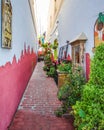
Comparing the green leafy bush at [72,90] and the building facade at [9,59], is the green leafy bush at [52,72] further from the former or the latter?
the green leafy bush at [72,90]

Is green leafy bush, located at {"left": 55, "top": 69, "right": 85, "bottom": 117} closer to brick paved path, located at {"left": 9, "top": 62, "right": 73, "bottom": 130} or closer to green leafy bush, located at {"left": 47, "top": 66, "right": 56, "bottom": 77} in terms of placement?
brick paved path, located at {"left": 9, "top": 62, "right": 73, "bottom": 130}

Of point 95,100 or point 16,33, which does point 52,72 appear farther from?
point 95,100

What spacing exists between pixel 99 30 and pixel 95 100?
1.28 m

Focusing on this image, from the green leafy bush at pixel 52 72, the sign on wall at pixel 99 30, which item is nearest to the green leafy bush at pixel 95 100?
the sign on wall at pixel 99 30

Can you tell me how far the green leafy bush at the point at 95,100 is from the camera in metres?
2.59

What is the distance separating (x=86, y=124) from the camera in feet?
8.68

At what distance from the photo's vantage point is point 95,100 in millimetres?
2652

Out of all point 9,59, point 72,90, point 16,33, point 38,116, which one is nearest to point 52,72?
point 16,33

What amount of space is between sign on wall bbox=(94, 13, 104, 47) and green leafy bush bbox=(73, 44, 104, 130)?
0.64 meters

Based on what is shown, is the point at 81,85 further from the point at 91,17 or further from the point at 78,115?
the point at 91,17

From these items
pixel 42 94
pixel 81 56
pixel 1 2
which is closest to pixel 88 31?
pixel 81 56

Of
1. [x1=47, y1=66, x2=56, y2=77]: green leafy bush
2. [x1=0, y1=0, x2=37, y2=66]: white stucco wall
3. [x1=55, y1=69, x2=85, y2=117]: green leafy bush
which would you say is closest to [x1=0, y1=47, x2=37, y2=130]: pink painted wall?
[x1=0, y1=0, x2=37, y2=66]: white stucco wall

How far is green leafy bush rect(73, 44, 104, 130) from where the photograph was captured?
259 centimetres

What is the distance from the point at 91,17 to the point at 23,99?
277 centimetres
